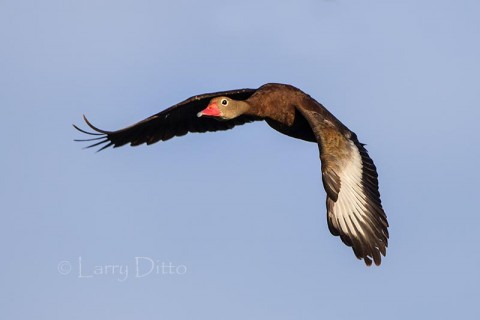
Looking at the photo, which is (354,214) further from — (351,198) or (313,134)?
(313,134)

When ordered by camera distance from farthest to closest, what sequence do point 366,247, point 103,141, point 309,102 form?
point 103,141 < point 309,102 < point 366,247

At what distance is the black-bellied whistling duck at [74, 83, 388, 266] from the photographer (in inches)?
826

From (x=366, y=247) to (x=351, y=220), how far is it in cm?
47

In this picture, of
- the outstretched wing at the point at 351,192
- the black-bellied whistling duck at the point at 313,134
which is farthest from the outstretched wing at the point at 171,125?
the outstretched wing at the point at 351,192

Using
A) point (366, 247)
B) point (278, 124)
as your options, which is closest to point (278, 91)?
point (278, 124)

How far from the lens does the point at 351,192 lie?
21.4 metres

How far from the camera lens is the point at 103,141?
972 inches

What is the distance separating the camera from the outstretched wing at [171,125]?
2438cm

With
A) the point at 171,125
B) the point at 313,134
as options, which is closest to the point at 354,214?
the point at 313,134

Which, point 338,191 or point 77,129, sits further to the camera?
point 77,129

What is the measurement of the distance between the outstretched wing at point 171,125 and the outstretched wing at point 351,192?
2698mm

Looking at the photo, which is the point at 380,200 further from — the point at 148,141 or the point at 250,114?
the point at 148,141

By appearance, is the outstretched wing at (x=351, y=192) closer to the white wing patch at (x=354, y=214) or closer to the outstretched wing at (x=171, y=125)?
the white wing patch at (x=354, y=214)

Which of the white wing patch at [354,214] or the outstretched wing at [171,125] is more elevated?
the outstretched wing at [171,125]
